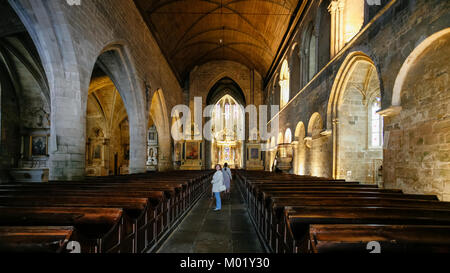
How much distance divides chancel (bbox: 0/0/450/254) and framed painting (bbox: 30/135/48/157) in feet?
0.16

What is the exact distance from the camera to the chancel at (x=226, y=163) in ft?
6.82

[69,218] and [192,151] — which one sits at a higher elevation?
[192,151]

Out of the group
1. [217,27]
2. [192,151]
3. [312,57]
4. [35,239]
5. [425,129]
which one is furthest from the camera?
[192,151]

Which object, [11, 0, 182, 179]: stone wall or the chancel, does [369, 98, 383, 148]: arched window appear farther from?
[11, 0, 182, 179]: stone wall

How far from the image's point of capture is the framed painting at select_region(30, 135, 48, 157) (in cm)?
1068

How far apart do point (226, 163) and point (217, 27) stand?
37.3 ft

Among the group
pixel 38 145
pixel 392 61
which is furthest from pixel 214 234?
pixel 38 145

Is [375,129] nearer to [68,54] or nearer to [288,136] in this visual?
[288,136]

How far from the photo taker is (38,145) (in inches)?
423

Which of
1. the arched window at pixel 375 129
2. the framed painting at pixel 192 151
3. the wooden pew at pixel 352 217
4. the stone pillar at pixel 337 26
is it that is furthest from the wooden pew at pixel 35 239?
the framed painting at pixel 192 151

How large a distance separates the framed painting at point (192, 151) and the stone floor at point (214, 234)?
1383 cm

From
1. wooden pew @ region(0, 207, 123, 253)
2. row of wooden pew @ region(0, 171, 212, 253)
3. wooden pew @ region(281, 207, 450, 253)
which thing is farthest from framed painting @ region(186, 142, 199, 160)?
Result: wooden pew @ region(281, 207, 450, 253)

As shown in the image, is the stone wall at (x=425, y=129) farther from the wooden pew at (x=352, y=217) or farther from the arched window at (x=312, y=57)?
the arched window at (x=312, y=57)
